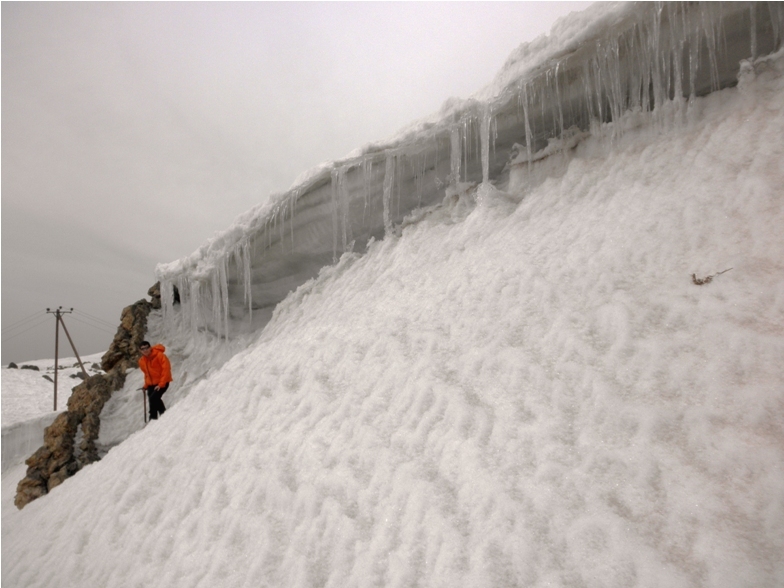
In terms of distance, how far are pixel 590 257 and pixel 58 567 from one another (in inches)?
215

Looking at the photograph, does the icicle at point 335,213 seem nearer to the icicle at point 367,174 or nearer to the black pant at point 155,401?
the icicle at point 367,174

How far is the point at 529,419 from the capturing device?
2.72 m

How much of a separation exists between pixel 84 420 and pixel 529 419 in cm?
831

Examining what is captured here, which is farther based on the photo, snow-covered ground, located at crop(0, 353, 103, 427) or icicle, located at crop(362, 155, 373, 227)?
snow-covered ground, located at crop(0, 353, 103, 427)

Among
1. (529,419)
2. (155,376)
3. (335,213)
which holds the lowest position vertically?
(155,376)

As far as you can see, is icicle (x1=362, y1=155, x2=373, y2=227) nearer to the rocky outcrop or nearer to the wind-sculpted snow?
the wind-sculpted snow

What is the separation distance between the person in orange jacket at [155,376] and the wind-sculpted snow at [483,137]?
4.45 ft

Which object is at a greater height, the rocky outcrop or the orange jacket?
the orange jacket

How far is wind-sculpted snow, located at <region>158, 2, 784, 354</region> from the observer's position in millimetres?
3648

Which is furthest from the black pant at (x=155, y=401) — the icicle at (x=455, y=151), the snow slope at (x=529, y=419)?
the icicle at (x=455, y=151)

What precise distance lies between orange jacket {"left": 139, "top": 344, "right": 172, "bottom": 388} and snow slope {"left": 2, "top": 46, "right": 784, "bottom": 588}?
4.69ft

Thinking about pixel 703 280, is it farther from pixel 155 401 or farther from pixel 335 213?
pixel 155 401

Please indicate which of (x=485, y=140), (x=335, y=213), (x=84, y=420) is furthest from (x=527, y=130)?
(x=84, y=420)

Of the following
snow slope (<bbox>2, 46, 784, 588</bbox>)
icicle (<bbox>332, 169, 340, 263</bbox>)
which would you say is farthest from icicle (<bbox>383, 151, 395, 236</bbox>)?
snow slope (<bbox>2, 46, 784, 588</bbox>)
